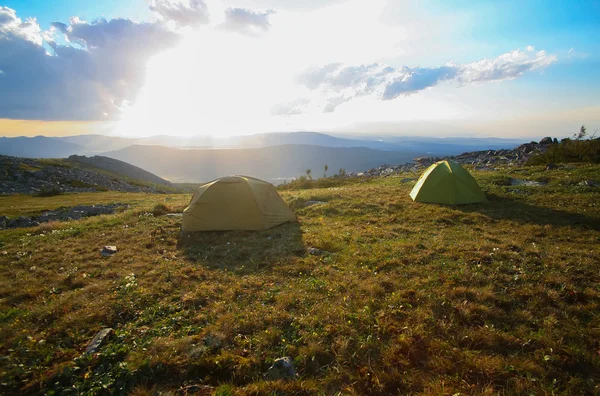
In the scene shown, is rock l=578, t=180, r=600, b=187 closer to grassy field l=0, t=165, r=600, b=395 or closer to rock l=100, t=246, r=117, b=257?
grassy field l=0, t=165, r=600, b=395

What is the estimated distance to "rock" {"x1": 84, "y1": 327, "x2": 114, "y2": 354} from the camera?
521 centimetres

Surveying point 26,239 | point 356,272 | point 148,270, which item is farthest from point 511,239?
point 26,239

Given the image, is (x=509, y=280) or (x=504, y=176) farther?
(x=504, y=176)

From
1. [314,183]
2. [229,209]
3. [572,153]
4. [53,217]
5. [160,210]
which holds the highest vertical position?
[572,153]

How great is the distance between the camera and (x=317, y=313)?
19.8 ft

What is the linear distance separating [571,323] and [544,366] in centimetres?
166

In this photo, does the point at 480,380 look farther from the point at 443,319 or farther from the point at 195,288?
the point at 195,288

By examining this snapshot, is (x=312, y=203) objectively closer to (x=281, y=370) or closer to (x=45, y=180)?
(x=281, y=370)

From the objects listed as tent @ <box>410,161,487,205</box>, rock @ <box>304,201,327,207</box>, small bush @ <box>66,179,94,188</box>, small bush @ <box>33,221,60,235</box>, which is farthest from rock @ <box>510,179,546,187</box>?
small bush @ <box>66,179,94,188</box>

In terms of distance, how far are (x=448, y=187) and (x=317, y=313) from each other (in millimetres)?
13363

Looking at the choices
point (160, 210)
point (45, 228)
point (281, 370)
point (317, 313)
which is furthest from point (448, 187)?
point (45, 228)

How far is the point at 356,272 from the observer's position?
8070 millimetres

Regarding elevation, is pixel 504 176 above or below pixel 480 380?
above

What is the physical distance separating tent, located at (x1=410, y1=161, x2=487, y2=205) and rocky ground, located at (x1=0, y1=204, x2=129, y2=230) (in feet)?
79.3
